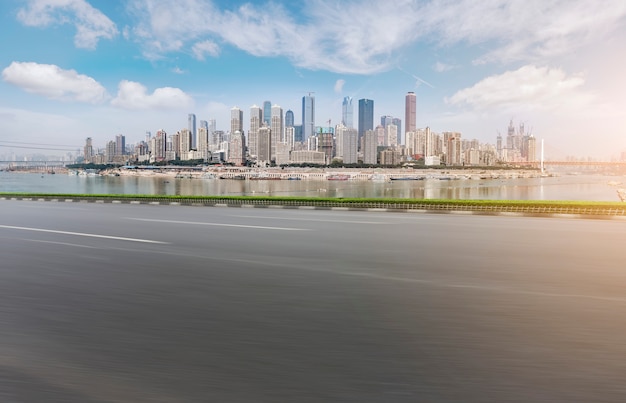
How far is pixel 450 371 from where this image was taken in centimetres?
343

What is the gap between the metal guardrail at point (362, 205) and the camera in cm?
2155

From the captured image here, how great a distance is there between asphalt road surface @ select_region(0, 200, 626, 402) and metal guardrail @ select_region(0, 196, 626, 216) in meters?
13.5

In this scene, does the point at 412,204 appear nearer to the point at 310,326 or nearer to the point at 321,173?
the point at 310,326

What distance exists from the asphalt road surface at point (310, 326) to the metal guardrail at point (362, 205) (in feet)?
44.1

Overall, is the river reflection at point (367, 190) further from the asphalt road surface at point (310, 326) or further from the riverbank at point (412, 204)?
the asphalt road surface at point (310, 326)

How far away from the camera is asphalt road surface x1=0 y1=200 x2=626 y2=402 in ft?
10.5

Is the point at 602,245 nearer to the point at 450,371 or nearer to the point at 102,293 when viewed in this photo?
the point at 450,371

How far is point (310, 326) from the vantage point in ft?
14.9

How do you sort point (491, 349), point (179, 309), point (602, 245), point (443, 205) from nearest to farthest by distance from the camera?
1. point (491, 349)
2. point (179, 309)
3. point (602, 245)
4. point (443, 205)

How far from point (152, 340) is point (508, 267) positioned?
6.06 meters

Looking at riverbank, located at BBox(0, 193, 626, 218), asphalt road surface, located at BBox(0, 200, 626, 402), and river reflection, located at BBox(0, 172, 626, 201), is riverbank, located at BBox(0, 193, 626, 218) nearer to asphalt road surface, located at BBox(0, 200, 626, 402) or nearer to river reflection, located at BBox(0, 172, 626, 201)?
asphalt road surface, located at BBox(0, 200, 626, 402)

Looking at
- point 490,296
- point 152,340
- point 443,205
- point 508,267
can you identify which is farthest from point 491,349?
point 443,205

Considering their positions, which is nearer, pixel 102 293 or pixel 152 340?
pixel 152 340

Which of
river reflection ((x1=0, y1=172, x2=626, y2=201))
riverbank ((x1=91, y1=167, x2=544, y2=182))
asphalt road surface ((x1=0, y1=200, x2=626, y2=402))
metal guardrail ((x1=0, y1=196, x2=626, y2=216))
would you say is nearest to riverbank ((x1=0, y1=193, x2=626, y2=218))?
metal guardrail ((x1=0, y1=196, x2=626, y2=216))
